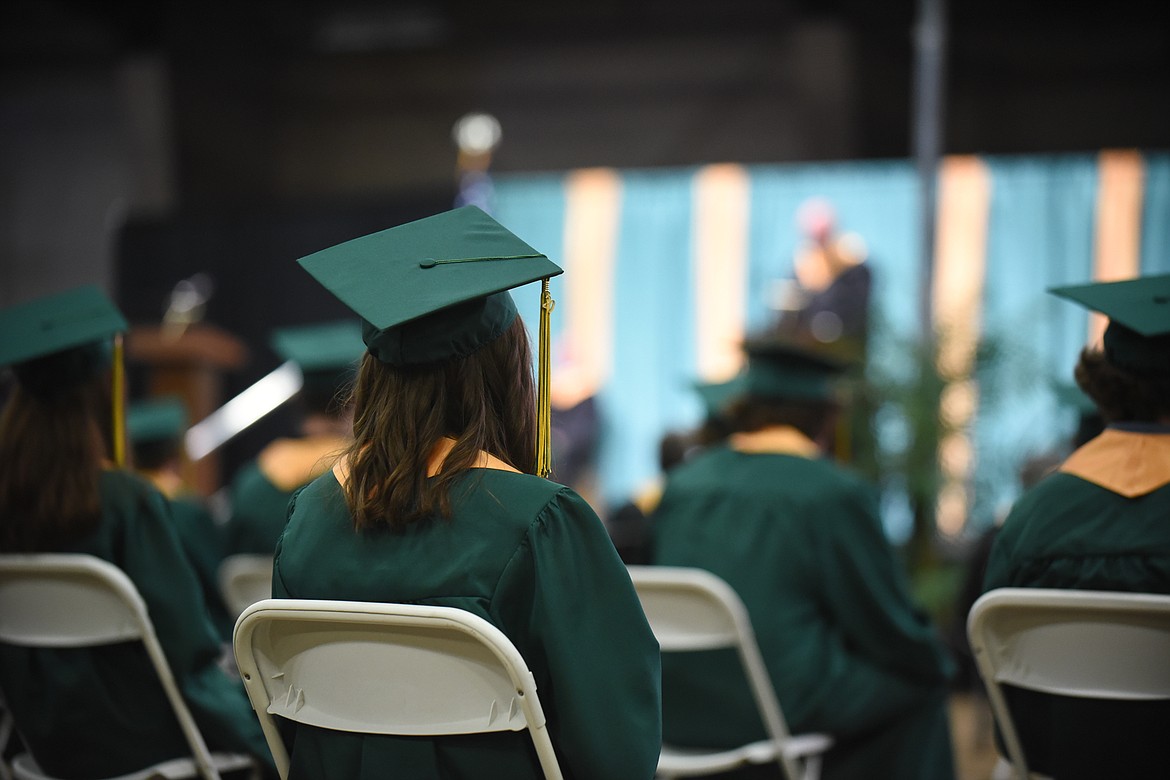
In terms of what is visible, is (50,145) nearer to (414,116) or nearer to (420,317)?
(414,116)

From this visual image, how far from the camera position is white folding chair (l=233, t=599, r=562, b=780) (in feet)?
4.09

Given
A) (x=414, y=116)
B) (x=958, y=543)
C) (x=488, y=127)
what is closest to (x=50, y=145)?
(x=414, y=116)

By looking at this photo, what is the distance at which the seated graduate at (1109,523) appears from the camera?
165cm

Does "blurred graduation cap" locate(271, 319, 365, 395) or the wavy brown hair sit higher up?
the wavy brown hair

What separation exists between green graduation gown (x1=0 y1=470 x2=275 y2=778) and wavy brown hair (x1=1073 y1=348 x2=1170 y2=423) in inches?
58.9

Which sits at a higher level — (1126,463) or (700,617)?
(1126,463)

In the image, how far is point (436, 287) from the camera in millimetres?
1383

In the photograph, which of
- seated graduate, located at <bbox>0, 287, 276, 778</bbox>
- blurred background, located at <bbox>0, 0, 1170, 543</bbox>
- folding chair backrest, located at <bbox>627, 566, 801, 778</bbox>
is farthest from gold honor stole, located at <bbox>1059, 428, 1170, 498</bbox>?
blurred background, located at <bbox>0, 0, 1170, 543</bbox>

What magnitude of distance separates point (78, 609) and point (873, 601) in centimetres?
154

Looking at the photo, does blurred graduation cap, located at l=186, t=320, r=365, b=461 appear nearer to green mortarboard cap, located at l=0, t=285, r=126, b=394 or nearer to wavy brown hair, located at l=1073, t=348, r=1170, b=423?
green mortarboard cap, located at l=0, t=285, r=126, b=394

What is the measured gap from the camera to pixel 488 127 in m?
10.4

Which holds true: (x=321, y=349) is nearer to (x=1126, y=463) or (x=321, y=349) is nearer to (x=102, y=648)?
(x=102, y=648)

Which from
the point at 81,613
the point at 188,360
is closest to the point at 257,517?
the point at 81,613

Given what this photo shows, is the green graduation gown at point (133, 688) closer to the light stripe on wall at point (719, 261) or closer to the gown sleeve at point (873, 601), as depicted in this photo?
the gown sleeve at point (873, 601)
